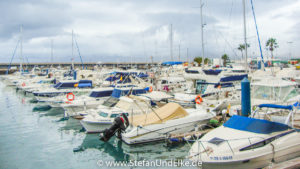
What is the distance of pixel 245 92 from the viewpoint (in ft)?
48.8

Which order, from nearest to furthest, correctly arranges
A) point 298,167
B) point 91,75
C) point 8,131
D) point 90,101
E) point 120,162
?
point 298,167
point 120,162
point 8,131
point 90,101
point 91,75

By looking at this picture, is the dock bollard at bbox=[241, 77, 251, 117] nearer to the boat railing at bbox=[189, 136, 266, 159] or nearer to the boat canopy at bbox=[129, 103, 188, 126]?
the boat canopy at bbox=[129, 103, 188, 126]

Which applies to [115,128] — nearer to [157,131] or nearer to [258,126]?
[157,131]

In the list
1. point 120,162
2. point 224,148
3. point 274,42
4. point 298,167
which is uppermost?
point 274,42

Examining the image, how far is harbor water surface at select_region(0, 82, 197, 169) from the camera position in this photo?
45.5 feet

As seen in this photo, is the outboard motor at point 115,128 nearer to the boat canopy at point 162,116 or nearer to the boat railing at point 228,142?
the boat canopy at point 162,116

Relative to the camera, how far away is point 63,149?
15.9m

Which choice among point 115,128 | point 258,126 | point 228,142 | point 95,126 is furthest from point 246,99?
point 95,126

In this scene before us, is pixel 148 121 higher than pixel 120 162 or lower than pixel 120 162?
higher

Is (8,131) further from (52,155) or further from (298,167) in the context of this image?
(298,167)

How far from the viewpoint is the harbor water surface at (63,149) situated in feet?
45.5

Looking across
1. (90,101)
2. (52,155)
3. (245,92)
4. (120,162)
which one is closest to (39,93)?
(90,101)

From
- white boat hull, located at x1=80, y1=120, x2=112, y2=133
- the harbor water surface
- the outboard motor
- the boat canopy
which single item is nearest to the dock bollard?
the boat canopy

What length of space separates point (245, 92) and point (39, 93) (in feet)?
94.0
